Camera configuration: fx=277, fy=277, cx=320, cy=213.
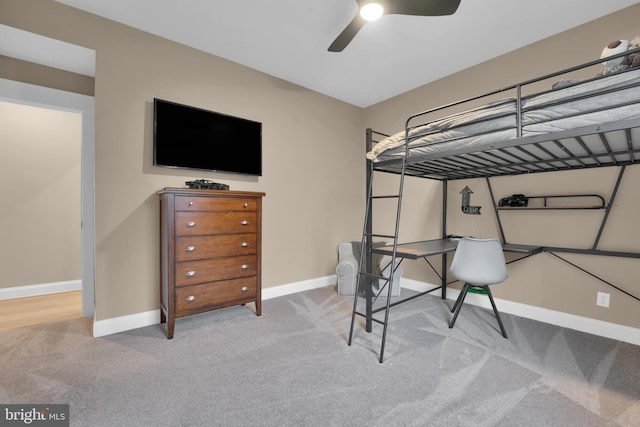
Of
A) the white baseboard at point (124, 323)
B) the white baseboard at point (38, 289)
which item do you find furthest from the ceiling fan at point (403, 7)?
the white baseboard at point (38, 289)

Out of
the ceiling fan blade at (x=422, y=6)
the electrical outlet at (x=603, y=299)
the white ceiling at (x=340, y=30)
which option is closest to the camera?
the ceiling fan blade at (x=422, y=6)

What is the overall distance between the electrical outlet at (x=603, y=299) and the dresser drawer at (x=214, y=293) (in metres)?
3.16

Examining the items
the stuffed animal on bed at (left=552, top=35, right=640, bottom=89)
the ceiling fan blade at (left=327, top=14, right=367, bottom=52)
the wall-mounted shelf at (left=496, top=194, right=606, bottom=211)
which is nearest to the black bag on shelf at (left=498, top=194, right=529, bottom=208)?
the wall-mounted shelf at (left=496, top=194, right=606, bottom=211)

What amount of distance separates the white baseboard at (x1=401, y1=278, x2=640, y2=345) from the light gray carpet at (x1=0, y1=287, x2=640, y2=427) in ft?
0.32

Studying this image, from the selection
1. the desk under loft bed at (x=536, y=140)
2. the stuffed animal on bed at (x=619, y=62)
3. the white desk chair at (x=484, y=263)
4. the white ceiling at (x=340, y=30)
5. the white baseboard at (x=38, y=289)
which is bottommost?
the white baseboard at (x=38, y=289)

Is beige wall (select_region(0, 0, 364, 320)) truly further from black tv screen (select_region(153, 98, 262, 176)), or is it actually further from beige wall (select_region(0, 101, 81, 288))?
beige wall (select_region(0, 101, 81, 288))

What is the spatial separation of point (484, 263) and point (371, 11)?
2.14 meters

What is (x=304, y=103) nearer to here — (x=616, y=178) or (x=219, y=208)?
(x=219, y=208)

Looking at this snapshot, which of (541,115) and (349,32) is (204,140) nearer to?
(349,32)

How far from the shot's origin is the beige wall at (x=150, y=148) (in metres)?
2.45

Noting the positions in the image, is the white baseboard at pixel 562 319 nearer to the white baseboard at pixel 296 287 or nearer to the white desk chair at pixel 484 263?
the white desk chair at pixel 484 263

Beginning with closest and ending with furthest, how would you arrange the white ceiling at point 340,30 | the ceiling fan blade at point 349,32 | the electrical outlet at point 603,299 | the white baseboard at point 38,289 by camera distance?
the ceiling fan blade at point 349,32, the white ceiling at point 340,30, the electrical outlet at point 603,299, the white baseboard at point 38,289

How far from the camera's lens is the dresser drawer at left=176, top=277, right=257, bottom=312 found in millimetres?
2430

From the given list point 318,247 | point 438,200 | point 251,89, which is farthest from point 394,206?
point 251,89
